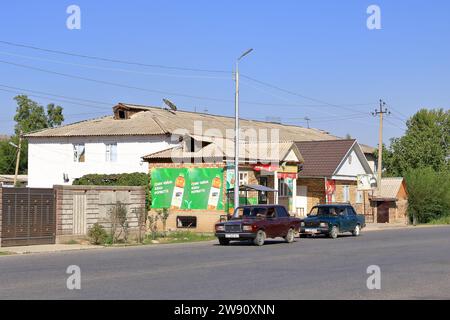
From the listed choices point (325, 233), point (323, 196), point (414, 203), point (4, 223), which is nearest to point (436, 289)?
point (4, 223)

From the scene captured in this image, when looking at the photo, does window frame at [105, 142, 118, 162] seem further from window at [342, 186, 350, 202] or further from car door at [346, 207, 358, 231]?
car door at [346, 207, 358, 231]

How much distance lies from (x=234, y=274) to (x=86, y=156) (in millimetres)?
42771

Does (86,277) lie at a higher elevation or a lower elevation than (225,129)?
lower

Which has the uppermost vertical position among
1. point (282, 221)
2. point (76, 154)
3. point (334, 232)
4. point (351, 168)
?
point (76, 154)

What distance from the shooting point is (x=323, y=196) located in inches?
2215

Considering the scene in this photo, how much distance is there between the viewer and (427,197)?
6381cm

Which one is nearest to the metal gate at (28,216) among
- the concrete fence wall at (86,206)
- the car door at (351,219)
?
the concrete fence wall at (86,206)

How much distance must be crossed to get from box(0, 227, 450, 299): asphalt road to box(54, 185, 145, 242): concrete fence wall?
4418 mm

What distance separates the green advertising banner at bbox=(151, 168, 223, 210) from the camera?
43250mm

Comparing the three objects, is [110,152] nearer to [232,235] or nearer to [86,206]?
[86,206]

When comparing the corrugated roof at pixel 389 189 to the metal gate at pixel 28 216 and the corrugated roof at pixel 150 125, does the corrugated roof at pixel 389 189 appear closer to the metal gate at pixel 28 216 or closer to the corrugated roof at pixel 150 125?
the corrugated roof at pixel 150 125

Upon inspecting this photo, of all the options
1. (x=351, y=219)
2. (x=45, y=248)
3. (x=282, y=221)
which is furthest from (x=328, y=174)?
(x=45, y=248)
